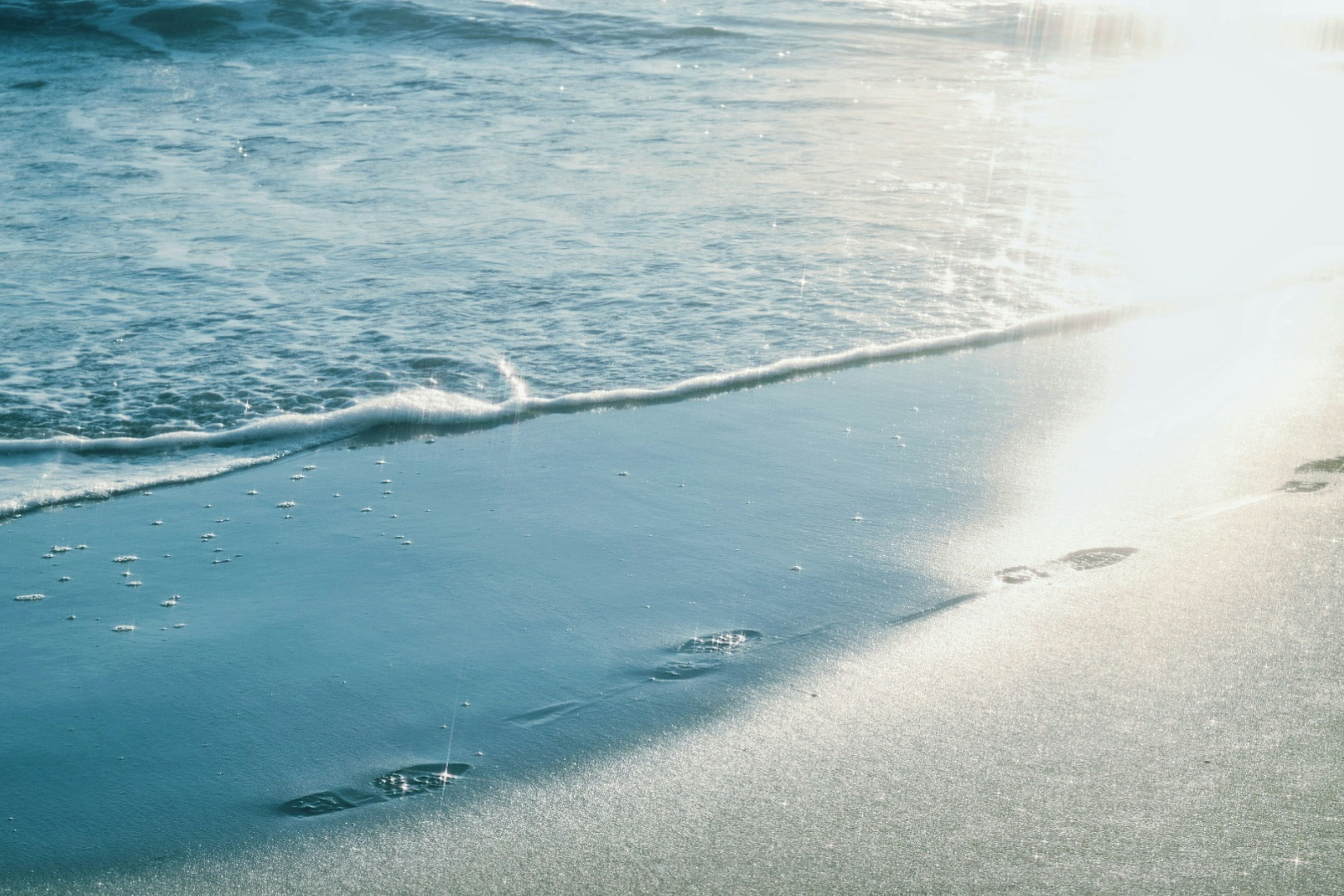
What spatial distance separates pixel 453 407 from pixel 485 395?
16 cm

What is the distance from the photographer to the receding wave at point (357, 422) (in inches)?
141

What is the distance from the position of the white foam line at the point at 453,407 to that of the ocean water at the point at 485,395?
19mm

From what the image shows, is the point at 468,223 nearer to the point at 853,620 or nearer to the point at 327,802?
the point at 853,620

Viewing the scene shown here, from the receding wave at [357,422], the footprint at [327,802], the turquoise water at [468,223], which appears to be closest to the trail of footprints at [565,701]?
the footprint at [327,802]

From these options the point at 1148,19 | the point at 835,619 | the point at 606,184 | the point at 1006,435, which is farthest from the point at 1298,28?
the point at 835,619

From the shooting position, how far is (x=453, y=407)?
4109 mm

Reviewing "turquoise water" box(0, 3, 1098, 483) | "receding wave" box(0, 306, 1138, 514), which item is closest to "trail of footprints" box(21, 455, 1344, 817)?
"receding wave" box(0, 306, 1138, 514)

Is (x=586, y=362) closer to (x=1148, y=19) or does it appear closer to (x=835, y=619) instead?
(x=835, y=619)

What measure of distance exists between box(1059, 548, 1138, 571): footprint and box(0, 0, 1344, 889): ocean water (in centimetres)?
36

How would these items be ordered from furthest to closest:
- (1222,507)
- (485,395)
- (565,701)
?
1. (485,395)
2. (1222,507)
3. (565,701)

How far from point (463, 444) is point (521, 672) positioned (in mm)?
1491

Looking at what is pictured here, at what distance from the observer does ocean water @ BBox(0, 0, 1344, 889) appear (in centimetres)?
236

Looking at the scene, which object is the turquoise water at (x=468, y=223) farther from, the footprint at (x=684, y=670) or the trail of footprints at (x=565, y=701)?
the footprint at (x=684, y=670)

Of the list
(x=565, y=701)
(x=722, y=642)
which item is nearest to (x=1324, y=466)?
(x=722, y=642)
